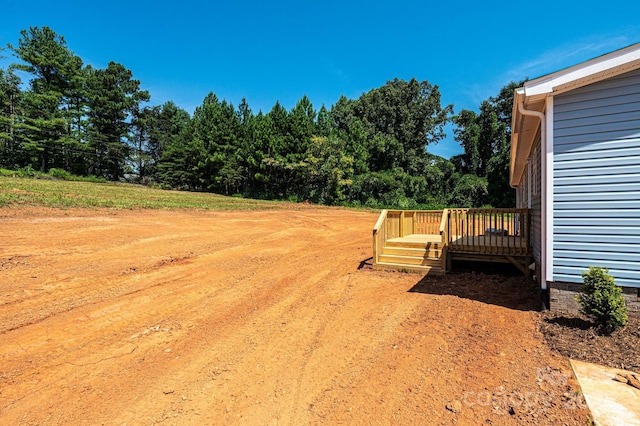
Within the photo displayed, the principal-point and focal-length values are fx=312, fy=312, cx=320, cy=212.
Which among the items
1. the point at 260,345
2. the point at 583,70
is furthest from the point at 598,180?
the point at 260,345

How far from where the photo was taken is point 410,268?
6.81m

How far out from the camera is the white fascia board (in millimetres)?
3803

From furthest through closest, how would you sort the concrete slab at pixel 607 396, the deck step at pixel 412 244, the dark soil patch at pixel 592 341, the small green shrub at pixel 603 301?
the deck step at pixel 412 244
the small green shrub at pixel 603 301
the dark soil patch at pixel 592 341
the concrete slab at pixel 607 396

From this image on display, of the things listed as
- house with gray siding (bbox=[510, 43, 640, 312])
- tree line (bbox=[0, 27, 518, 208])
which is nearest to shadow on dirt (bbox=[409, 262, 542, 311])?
house with gray siding (bbox=[510, 43, 640, 312])

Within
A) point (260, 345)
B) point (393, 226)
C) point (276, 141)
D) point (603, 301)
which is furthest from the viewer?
point (276, 141)

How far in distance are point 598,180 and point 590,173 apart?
126mm

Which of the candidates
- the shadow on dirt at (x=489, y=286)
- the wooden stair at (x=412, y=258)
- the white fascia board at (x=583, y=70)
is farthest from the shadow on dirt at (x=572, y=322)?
the white fascia board at (x=583, y=70)

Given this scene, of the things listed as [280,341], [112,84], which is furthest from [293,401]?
[112,84]

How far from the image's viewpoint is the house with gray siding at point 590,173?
3.92 m

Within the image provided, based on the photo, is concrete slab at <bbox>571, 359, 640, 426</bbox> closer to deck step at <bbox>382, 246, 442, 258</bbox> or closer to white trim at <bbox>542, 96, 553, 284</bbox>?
white trim at <bbox>542, 96, 553, 284</bbox>

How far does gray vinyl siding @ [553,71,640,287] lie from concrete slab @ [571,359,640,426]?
1586 millimetres

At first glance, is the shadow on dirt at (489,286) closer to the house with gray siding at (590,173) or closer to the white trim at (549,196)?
the house with gray siding at (590,173)

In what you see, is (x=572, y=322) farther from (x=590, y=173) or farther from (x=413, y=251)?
(x=413, y=251)

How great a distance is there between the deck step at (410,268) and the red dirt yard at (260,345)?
0.26 metres
